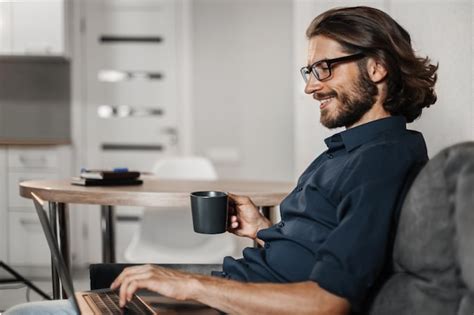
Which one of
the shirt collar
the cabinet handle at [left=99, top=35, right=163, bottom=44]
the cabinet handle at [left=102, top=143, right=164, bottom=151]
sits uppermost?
the cabinet handle at [left=99, top=35, right=163, bottom=44]

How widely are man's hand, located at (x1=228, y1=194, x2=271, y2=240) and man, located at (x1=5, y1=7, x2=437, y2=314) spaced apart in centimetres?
23

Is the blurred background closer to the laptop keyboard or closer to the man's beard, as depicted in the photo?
the laptop keyboard

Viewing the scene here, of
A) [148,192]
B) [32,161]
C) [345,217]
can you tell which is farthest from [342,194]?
[32,161]

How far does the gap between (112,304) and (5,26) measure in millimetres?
3490

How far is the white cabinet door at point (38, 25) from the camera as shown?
4.22 m

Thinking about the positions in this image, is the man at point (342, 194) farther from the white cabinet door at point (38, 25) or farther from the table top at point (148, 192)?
the white cabinet door at point (38, 25)

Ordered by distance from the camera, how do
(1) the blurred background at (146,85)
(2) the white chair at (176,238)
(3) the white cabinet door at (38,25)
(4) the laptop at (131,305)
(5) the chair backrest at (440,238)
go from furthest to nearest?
1. (1) the blurred background at (146,85)
2. (3) the white cabinet door at (38,25)
3. (2) the white chair at (176,238)
4. (4) the laptop at (131,305)
5. (5) the chair backrest at (440,238)

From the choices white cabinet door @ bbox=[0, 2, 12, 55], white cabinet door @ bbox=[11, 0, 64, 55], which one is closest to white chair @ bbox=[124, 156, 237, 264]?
white cabinet door @ bbox=[11, 0, 64, 55]

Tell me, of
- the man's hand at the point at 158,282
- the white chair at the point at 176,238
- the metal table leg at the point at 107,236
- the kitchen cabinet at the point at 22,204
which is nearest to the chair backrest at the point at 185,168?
the white chair at the point at 176,238

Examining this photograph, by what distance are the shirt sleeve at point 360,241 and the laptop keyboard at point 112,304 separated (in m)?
0.40

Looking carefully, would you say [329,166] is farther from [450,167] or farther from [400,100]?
[450,167]

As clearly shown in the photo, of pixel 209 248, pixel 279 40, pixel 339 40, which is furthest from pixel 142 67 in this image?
pixel 339 40

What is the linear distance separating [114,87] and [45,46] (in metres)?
0.62

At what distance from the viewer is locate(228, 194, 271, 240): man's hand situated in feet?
5.29
